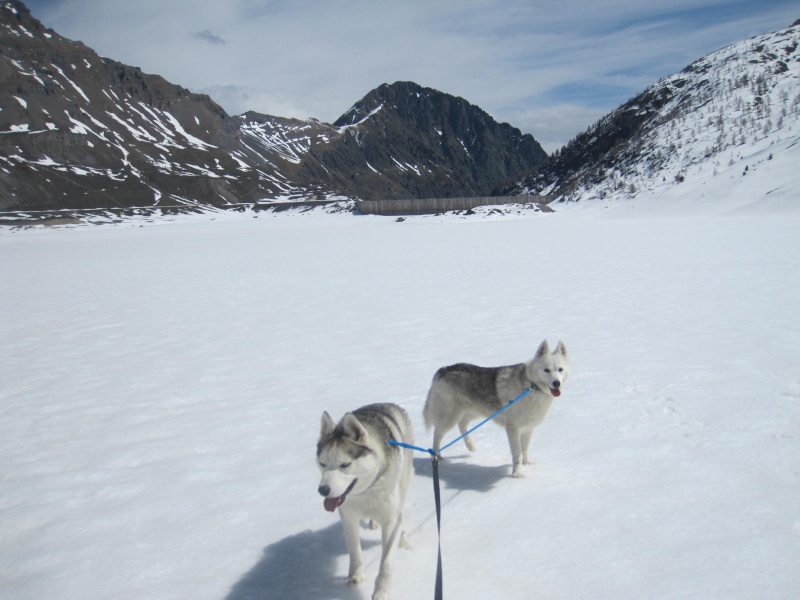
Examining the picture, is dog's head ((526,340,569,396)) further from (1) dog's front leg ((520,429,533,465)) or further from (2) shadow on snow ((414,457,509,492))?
(2) shadow on snow ((414,457,509,492))

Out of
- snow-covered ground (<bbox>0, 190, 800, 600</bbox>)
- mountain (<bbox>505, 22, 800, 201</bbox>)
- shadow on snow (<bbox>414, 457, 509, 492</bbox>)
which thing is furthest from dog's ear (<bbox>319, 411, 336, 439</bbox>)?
mountain (<bbox>505, 22, 800, 201</bbox>)

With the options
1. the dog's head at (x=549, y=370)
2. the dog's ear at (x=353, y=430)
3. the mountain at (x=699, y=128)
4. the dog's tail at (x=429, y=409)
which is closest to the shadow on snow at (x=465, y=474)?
the dog's tail at (x=429, y=409)

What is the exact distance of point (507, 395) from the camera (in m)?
5.00

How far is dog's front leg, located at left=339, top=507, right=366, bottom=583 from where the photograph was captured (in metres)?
3.58

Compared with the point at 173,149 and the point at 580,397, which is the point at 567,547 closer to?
the point at 580,397

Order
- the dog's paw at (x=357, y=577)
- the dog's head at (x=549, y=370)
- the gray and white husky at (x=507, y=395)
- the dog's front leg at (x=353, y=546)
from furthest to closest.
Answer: the gray and white husky at (x=507, y=395) < the dog's head at (x=549, y=370) < the dog's paw at (x=357, y=577) < the dog's front leg at (x=353, y=546)

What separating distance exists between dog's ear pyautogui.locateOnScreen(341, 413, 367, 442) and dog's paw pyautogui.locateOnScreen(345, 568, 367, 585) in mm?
1046

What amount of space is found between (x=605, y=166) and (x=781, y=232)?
48.8 meters

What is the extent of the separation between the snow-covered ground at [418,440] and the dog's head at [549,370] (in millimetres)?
918

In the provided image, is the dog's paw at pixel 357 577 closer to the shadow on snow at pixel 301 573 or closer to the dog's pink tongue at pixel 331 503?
the shadow on snow at pixel 301 573

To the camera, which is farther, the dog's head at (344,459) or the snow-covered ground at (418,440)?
the snow-covered ground at (418,440)

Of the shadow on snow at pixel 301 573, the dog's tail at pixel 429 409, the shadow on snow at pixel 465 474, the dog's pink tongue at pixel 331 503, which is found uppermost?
the dog's pink tongue at pixel 331 503

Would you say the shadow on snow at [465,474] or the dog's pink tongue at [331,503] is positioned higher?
the dog's pink tongue at [331,503]

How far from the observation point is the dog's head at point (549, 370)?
466 cm
